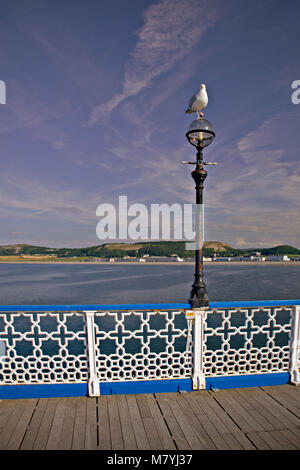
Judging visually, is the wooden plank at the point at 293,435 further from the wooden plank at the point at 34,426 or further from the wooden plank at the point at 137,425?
the wooden plank at the point at 34,426

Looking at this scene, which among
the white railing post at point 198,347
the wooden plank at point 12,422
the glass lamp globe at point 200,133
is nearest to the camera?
the wooden plank at point 12,422

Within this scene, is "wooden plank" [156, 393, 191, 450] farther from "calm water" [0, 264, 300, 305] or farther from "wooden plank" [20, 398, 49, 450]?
"calm water" [0, 264, 300, 305]

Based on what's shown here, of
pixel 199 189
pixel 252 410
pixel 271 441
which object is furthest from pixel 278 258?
pixel 271 441

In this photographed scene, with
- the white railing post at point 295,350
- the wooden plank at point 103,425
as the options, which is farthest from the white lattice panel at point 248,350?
the wooden plank at point 103,425

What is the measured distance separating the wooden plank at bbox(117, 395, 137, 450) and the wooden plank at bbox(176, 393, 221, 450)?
2.19 feet

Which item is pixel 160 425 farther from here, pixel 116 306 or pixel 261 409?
pixel 116 306

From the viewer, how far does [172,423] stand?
9.71ft

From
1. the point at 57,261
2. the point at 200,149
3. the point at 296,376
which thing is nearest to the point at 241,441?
→ the point at 296,376

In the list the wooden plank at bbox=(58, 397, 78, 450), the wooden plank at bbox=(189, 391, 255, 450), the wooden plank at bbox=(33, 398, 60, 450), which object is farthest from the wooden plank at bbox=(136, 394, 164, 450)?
the wooden plank at bbox=(33, 398, 60, 450)

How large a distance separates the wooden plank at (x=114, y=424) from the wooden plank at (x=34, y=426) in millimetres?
781

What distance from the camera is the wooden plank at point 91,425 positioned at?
2.66 m

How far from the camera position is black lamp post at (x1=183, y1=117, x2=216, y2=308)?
3701 millimetres

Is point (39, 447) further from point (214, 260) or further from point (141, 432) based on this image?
point (214, 260)

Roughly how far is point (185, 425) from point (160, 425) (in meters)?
0.27
